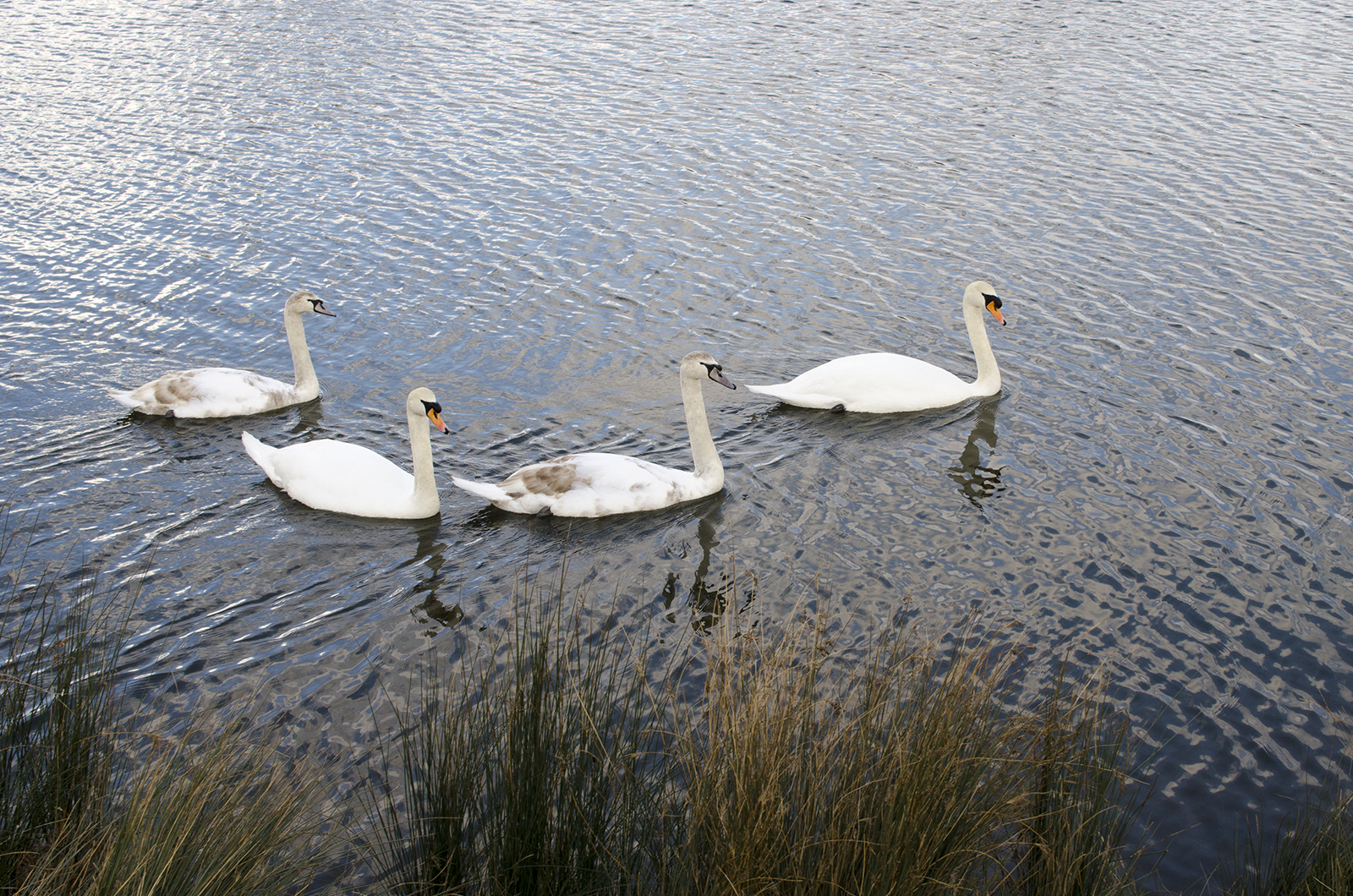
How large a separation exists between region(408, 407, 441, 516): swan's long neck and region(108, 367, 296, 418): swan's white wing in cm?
244

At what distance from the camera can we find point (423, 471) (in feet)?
29.7

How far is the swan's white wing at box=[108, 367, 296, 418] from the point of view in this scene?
1048cm

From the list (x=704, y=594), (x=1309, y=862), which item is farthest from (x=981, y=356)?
(x=1309, y=862)

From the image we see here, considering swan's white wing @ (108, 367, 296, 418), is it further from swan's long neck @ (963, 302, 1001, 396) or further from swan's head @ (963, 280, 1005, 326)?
swan's head @ (963, 280, 1005, 326)

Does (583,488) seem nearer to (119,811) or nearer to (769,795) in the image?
(119,811)

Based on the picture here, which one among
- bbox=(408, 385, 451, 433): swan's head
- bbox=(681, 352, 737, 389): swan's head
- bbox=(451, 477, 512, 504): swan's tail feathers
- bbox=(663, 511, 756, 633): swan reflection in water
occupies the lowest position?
bbox=(663, 511, 756, 633): swan reflection in water

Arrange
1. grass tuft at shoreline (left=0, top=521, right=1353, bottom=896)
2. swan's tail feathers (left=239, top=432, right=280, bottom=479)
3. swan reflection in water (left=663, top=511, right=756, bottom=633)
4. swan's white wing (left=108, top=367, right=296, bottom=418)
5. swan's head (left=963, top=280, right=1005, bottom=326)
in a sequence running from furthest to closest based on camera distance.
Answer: swan's head (left=963, top=280, right=1005, bottom=326)
swan's white wing (left=108, top=367, right=296, bottom=418)
swan's tail feathers (left=239, top=432, right=280, bottom=479)
swan reflection in water (left=663, top=511, right=756, bottom=633)
grass tuft at shoreline (left=0, top=521, right=1353, bottom=896)

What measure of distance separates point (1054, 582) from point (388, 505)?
504cm

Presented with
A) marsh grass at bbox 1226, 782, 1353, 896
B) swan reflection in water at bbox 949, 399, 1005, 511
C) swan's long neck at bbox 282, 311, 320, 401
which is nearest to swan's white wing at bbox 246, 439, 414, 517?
swan's long neck at bbox 282, 311, 320, 401

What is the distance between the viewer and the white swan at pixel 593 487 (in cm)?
906

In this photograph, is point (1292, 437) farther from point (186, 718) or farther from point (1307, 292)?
point (186, 718)

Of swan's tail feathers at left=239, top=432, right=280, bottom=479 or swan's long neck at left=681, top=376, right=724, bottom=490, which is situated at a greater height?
swan's long neck at left=681, top=376, right=724, bottom=490

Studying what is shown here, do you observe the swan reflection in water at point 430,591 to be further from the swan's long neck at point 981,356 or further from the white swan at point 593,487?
the swan's long neck at point 981,356

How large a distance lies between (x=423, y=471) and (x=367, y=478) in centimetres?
45
